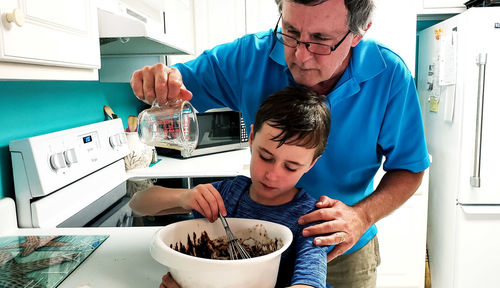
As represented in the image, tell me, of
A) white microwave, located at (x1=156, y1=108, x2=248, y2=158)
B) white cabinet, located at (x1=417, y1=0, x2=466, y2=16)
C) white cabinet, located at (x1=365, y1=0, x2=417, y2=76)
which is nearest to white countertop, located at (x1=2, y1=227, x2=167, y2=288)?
white microwave, located at (x1=156, y1=108, x2=248, y2=158)

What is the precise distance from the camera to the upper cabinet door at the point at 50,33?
2.54 feet

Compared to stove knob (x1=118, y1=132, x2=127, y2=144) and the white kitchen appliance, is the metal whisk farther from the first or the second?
Answer: stove knob (x1=118, y1=132, x2=127, y2=144)

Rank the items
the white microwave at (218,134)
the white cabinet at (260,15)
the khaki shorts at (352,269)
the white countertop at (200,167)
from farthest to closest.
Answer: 1. the white cabinet at (260,15)
2. the white microwave at (218,134)
3. the white countertop at (200,167)
4. the khaki shorts at (352,269)

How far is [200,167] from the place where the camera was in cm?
192

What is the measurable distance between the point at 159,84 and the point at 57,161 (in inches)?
23.5

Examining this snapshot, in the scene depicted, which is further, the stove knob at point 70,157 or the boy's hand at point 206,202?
the stove knob at point 70,157

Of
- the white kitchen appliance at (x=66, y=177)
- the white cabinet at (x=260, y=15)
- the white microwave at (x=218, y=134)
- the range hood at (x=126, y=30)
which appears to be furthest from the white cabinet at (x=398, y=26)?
the white kitchen appliance at (x=66, y=177)

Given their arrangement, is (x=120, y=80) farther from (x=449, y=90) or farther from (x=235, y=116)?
(x=449, y=90)

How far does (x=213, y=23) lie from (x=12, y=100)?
1478 millimetres

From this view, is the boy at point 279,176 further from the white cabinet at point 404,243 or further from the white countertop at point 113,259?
the white cabinet at point 404,243

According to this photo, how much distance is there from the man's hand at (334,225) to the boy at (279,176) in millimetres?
27

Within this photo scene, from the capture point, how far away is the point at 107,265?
2.87 feet

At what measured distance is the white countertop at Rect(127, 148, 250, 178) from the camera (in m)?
1.76

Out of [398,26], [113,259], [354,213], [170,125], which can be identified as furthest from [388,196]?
[398,26]
